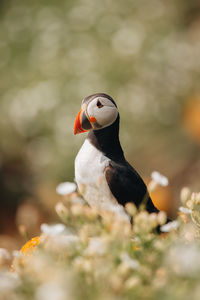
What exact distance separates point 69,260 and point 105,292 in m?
0.23

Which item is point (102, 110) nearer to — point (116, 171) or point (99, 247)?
point (116, 171)

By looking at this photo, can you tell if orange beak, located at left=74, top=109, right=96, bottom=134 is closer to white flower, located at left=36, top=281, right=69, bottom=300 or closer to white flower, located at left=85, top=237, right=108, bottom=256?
white flower, located at left=85, top=237, right=108, bottom=256

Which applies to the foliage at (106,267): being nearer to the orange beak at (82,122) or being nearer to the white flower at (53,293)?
the white flower at (53,293)

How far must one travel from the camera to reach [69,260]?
41.4 inches

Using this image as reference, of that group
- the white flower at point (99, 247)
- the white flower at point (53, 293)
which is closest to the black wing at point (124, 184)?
the white flower at point (99, 247)

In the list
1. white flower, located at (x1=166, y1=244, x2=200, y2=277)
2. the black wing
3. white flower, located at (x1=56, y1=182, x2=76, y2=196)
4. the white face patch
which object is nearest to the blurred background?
the black wing

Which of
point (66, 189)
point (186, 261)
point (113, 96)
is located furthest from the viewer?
point (113, 96)

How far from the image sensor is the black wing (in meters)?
1.50

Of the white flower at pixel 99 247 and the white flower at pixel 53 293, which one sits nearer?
the white flower at pixel 53 293

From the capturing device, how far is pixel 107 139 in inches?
60.1

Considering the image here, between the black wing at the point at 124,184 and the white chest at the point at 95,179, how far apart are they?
0.02m

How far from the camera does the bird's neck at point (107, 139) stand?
4.98 feet

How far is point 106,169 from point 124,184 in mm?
83

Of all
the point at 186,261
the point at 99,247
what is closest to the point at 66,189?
the point at 99,247
